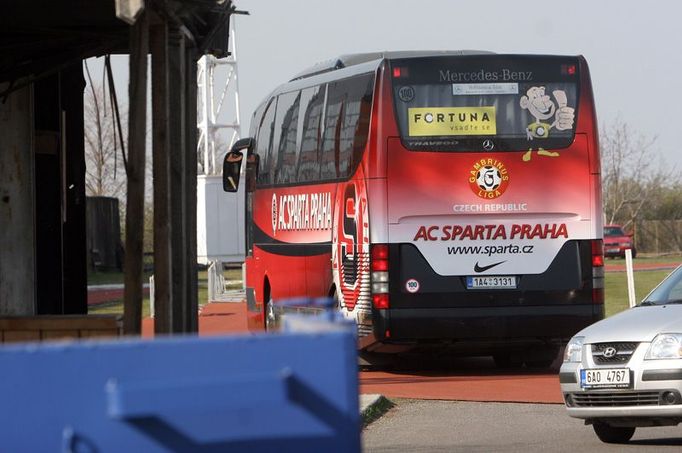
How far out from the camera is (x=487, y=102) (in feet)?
61.7

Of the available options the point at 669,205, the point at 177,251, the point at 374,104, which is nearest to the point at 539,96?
the point at 374,104

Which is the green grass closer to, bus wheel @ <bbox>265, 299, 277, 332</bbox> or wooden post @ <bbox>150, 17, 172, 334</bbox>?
bus wheel @ <bbox>265, 299, 277, 332</bbox>

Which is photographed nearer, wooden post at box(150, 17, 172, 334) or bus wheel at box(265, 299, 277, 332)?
wooden post at box(150, 17, 172, 334)

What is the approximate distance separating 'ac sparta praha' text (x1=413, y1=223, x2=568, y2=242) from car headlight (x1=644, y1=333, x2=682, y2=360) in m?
6.85

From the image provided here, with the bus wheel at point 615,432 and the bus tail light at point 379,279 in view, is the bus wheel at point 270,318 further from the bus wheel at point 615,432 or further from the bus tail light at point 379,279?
the bus wheel at point 615,432

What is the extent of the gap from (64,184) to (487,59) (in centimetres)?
641

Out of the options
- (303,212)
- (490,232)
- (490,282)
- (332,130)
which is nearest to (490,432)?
(490,282)

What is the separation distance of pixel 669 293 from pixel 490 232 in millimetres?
5587

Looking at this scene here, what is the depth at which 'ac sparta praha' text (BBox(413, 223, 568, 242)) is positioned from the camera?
1858 centimetres

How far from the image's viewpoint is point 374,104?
725 inches

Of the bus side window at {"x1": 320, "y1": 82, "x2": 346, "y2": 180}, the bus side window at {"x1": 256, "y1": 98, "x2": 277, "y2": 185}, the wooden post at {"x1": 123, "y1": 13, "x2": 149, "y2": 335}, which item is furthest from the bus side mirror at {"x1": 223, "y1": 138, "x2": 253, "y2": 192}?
the wooden post at {"x1": 123, "y1": 13, "x2": 149, "y2": 335}

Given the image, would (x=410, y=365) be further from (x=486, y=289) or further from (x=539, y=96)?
(x=539, y=96)

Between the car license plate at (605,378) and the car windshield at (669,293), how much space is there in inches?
48.3

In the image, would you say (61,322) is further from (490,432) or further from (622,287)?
(622,287)
